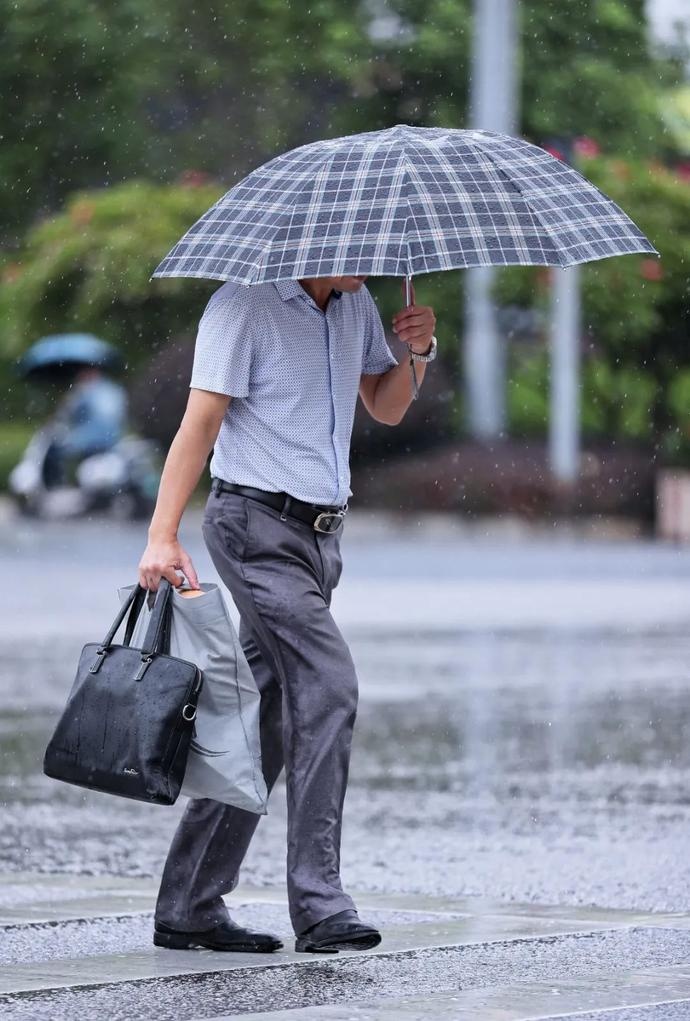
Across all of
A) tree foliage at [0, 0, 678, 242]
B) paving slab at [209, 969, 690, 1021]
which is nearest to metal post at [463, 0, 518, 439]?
tree foliage at [0, 0, 678, 242]

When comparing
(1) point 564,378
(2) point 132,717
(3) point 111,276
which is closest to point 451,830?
(2) point 132,717

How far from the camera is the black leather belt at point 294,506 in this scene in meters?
5.31

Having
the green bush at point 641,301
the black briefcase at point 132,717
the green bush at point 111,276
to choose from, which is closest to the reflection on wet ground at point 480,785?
the black briefcase at point 132,717

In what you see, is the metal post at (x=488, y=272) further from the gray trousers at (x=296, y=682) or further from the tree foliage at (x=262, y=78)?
the gray trousers at (x=296, y=682)

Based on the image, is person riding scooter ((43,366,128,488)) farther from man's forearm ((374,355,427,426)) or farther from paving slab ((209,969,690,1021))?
paving slab ((209,969,690,1021))

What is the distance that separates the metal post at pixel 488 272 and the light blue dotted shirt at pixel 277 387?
22575mm

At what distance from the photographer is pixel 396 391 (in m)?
5.69

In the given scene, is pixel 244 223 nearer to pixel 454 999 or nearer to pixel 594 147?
pixel 454 999

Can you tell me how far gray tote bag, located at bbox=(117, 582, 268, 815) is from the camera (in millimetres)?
5172

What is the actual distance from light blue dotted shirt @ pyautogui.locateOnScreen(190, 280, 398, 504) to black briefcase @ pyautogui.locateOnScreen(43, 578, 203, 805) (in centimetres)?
38

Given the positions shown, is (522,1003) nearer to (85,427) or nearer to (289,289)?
(289,289)

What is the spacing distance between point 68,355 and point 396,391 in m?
29.1

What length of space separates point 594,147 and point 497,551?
988 centimetres

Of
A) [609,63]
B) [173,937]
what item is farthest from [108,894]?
[609,63]
